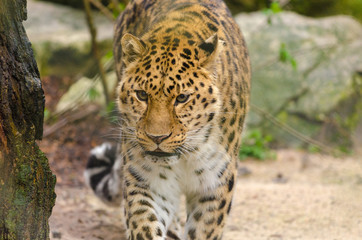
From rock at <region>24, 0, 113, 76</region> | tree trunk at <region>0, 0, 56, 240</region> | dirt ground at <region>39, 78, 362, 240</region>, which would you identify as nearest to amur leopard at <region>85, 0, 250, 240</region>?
dirt ground at <region>39, 78, 362, 240</region>

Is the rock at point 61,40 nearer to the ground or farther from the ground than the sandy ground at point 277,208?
farther from the ground

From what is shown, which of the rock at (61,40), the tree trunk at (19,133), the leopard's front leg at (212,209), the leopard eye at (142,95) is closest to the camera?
the tree trunk at (19,133)

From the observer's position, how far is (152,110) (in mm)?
3982

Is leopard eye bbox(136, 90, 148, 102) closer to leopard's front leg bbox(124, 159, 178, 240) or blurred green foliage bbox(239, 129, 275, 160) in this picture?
leopard's front leg bbox(124, 159, 178, 240)

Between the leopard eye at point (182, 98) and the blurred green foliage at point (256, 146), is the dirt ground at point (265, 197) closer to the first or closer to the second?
the blurred green foliage at point (256, 146)

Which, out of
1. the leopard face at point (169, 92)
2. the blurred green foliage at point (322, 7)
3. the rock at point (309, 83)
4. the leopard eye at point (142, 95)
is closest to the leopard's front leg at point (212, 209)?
the leopard face at point (169, 92)

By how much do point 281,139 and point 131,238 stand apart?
6172 mm

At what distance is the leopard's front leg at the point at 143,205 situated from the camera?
439 centimetres

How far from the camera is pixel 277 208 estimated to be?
6750 mm

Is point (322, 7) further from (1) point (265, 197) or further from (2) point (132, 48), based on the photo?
(2) point (132, 48)

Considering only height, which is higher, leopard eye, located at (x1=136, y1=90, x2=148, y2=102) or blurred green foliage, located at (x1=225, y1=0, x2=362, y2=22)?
blurred green foliage, located at (x1=225, y1=0, x2=362, y2=22)

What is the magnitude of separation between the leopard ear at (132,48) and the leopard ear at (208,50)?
18.3 inches

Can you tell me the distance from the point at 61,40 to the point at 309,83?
6.26 meters

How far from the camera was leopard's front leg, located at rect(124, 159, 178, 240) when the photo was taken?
4.39 meters
